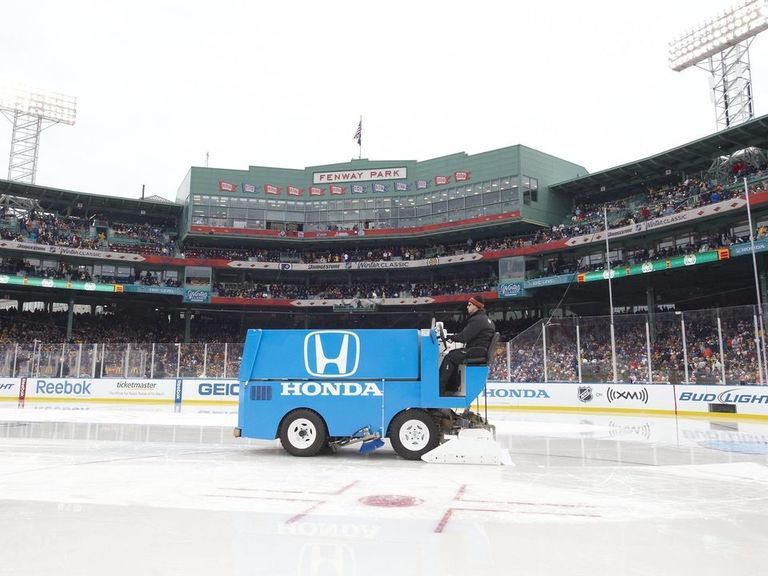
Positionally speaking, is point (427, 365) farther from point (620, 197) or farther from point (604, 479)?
point (620, 197)

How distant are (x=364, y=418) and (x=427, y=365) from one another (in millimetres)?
1369

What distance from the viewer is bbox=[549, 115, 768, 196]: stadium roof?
107ft

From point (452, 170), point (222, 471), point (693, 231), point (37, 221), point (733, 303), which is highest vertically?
point (452, 170)

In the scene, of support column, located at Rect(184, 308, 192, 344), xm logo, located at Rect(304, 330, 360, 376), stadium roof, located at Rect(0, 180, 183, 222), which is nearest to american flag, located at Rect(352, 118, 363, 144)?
stadium roof, located at Rect(0, 180, 183, 222)

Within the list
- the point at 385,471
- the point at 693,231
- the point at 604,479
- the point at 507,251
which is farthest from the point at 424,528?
the point at 507,251

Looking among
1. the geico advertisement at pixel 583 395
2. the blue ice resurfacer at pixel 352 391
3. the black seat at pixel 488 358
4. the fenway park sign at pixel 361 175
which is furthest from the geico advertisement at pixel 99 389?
the fenway park sign at pixel 361 175

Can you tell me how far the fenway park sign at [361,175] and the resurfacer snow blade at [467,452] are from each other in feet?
133

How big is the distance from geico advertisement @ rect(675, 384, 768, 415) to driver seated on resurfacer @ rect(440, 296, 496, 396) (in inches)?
494

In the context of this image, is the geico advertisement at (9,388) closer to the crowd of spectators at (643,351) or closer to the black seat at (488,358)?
the crowd of spectators at (643,351)

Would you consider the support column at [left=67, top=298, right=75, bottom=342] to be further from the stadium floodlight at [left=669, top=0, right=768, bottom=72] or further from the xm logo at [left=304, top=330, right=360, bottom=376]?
the stadium floodlight at [left=669, top=0, right=768, bottom=72]

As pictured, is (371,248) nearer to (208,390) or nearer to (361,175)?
(361,175)

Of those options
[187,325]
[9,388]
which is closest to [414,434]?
[9,388]

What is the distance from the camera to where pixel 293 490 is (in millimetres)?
6852

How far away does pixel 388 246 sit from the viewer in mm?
49031
